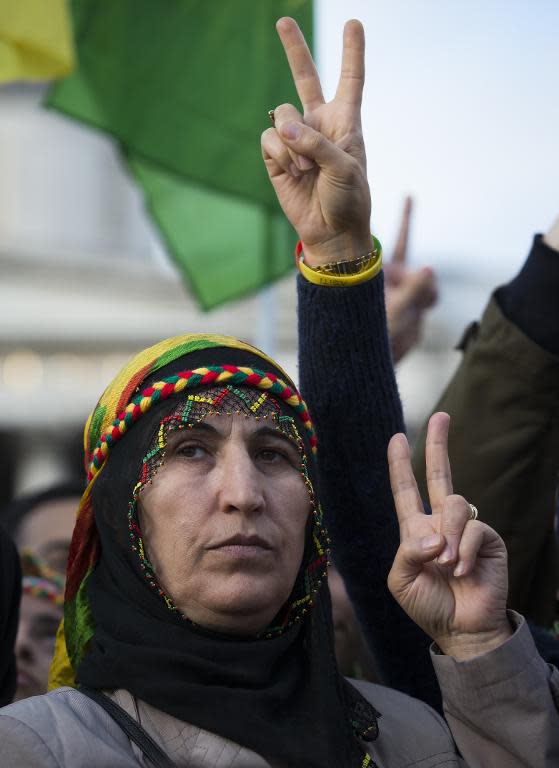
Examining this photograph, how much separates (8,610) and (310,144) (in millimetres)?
1088

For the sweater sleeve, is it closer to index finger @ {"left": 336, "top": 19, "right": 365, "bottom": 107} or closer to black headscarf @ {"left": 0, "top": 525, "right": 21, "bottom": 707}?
index finger @ {"left": 336, "top": 19, "right": 365, "bottom": 107}

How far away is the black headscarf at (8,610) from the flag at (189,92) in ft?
9.82

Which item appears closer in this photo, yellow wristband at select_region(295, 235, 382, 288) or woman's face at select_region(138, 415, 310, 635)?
woman's face at select_region(138, 415, 310, 635)

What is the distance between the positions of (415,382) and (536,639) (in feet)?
61.8

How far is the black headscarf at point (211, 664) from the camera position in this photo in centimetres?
189

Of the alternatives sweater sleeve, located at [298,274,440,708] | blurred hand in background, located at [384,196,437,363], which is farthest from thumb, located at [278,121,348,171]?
blurred hand in background, located at [384,196,437,363]

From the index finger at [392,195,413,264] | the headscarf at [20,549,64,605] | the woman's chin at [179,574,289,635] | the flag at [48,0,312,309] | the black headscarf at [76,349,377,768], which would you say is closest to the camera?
the black headscarf at [76,349,377,768]

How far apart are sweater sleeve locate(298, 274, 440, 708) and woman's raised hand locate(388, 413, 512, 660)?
0.31 m

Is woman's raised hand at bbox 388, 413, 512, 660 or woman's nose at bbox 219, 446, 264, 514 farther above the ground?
woman's nose at bbox 219, 446, 264, 514

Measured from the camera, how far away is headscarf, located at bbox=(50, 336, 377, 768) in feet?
6.27

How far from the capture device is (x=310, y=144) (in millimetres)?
2230

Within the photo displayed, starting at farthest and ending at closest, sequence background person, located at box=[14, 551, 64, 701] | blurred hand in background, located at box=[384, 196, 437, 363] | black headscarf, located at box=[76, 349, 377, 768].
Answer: blurred hand in background, located at box=[384, 196, 437, 363] → background person, located at box=[14, 551, 64, 701] → black headscarf, located at box=[76, 349, 377, 768]

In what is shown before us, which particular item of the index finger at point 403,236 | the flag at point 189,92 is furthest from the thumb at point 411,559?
the flag at point 189,92

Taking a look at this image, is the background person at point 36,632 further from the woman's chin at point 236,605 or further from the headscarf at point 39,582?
the woman's chin at point 236,605
